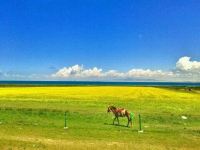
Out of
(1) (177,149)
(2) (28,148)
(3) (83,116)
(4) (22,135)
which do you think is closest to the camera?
(2) (28,148)

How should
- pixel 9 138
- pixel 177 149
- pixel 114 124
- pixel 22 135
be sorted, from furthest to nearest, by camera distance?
1. pixel 114 124
2. pixel 22 135
3. pixel 9 138
4. pixel 177 149

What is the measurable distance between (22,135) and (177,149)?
447 inches

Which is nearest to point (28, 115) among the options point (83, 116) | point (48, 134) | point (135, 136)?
point (83, 116)

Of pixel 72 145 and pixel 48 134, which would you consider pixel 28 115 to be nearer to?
pixel 48 134

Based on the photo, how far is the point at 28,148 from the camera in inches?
872

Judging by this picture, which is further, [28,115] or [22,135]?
[28,115]

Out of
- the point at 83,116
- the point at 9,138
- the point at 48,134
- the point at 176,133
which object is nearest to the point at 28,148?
the point at 9,138

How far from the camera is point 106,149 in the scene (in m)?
22.8

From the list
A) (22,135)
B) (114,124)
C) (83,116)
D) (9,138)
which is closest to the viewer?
(9,138)

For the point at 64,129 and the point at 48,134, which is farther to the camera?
the point at 64,129

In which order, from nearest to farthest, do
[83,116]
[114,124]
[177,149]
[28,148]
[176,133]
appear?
[28,148] < [177,149] < [176,133] < [114,124] < [83,116]

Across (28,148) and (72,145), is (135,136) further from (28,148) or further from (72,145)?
(28,148)

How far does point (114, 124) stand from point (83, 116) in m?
5.12

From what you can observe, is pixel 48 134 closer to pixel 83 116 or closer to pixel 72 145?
pixel 72 145
